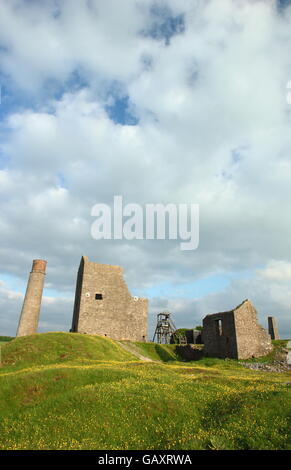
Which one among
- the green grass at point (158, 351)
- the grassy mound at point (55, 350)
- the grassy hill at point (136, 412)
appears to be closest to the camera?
the grassy hill at point (136, 412)

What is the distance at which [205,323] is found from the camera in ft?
154

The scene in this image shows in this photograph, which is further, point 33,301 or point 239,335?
point 33,301

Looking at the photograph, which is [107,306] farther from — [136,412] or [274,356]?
[136,412]

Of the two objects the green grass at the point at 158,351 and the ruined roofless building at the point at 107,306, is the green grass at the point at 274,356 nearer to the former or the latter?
the green grass at the point at 158,351

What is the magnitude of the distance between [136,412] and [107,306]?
1608 inches

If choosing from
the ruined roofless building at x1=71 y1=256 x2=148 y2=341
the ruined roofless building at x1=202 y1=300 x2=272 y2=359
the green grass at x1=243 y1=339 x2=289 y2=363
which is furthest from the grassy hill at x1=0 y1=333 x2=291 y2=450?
the ruined roofless building at x1=71 y1=256 x2=148 y2=341

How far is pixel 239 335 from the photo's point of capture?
133ft

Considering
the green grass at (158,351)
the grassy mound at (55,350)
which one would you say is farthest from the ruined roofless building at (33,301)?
the green grass at (158,351)

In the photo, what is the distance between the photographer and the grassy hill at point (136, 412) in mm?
10133

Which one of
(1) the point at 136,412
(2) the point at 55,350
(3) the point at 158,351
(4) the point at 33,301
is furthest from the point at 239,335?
(4) the point at 33,301

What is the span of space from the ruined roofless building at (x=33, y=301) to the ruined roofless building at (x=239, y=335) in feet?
92.4
